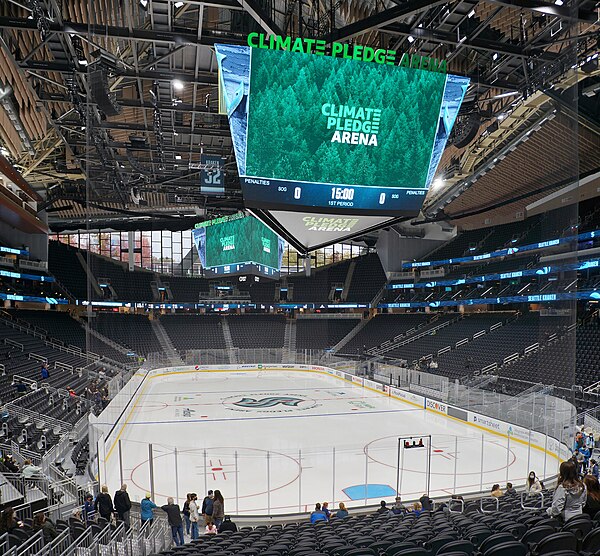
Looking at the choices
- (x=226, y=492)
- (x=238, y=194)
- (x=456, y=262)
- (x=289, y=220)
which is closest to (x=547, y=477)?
(x=226, y=492)

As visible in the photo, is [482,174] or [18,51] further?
[482,174]

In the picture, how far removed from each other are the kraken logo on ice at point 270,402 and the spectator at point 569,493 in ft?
58.0

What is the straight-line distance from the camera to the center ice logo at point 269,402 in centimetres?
2286

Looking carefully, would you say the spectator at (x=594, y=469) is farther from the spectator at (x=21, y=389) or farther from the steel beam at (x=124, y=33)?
the spectator at (x=21, y=389)

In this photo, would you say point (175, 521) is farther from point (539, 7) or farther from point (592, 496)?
point (539, 7)

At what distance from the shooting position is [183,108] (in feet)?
51.0

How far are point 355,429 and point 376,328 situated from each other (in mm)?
21965

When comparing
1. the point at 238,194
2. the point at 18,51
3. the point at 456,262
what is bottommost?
the point at 456,262

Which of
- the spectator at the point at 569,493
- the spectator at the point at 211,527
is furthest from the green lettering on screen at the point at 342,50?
the spectator at the point at 211,527

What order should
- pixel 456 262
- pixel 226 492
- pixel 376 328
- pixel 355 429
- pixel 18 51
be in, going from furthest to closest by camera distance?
pixel 376 328, pixel 456 262, pixel 355 429, pixel 18 51, pixel 226 492

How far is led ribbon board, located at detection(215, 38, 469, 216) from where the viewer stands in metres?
7.44

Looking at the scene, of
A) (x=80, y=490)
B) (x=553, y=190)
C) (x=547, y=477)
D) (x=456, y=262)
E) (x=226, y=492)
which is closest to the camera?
(x=553, y=190)

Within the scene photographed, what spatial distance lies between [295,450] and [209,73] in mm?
11555

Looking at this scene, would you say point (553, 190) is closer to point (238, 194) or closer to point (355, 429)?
point (355, 429)
